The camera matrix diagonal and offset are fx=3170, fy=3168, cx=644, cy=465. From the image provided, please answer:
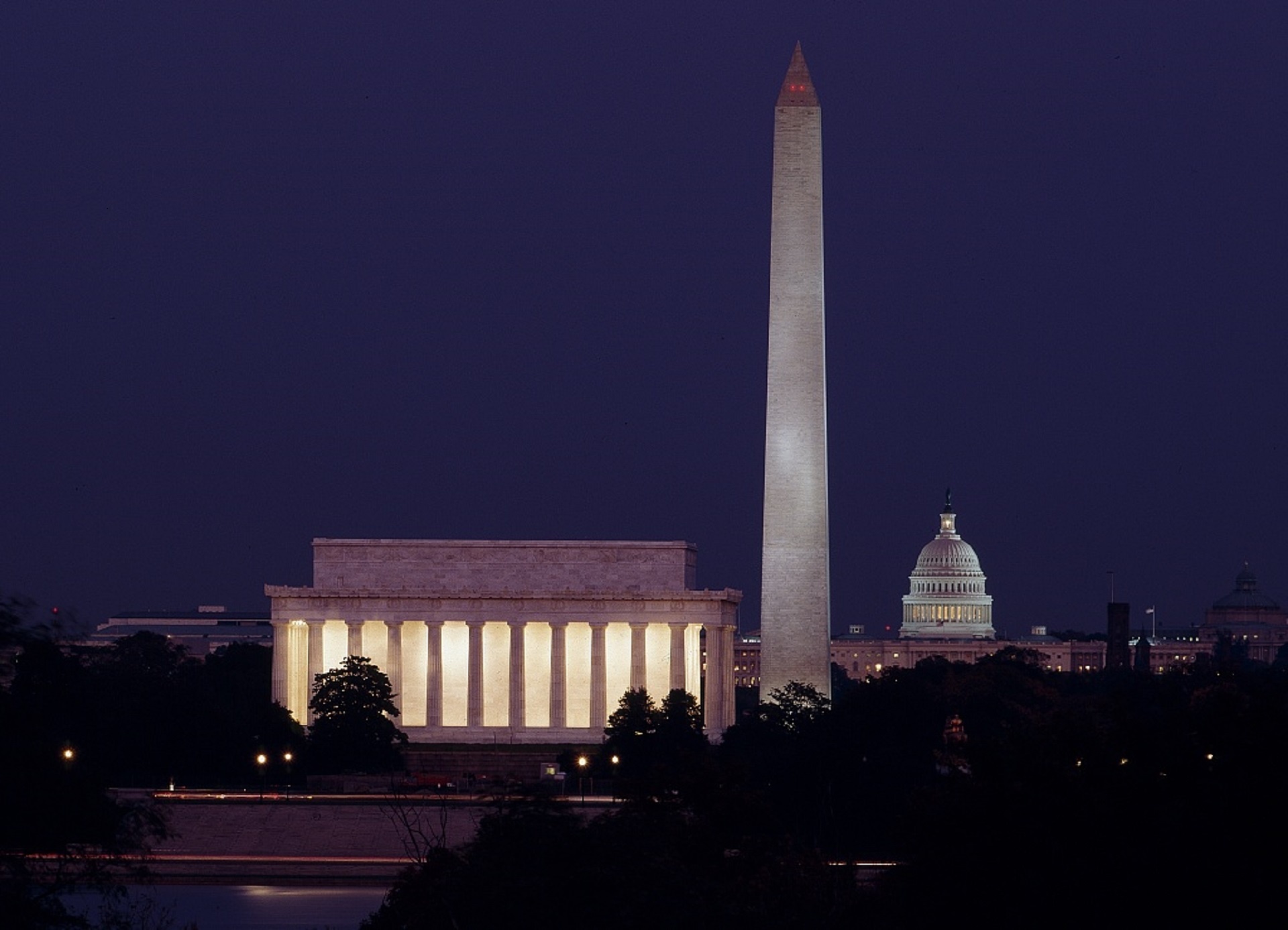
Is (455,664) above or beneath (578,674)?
above

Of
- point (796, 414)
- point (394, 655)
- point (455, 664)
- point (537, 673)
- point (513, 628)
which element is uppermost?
point (796, 414)

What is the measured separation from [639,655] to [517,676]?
6.81 metres

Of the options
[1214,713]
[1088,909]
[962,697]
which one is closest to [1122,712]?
[1214,713]

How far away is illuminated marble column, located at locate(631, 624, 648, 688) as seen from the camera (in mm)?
169875

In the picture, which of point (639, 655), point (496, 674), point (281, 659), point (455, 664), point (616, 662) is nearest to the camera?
point (281, 659)

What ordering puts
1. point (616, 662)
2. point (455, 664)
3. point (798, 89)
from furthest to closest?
point (455, 664) → point (616, 662) → point (798, 89)

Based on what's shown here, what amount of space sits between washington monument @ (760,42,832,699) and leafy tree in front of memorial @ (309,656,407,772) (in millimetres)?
18925

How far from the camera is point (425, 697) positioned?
569 feet

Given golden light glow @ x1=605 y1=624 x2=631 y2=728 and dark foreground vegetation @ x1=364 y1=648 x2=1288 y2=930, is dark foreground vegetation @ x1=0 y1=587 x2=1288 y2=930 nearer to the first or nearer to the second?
dark foreground vegetation @ x1=364 y1=648 x2=1288 y2=930

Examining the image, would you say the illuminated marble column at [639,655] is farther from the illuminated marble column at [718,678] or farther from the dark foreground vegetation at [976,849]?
the dark foreground vegetation at [976,849]

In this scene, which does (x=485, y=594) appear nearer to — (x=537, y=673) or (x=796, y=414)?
(x=537, y=673)

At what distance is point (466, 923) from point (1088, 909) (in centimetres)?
1143

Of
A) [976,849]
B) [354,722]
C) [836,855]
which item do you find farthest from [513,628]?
[976,849]

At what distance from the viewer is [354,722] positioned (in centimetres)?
14825
